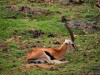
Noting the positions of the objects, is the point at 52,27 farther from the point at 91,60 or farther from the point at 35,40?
the point at 91,60

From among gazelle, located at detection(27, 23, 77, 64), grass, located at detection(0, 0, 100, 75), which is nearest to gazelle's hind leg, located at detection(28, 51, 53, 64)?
gazelle, located at detection(27, 23, 77, 64)

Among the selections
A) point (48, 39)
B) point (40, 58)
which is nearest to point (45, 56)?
point (40, 58)

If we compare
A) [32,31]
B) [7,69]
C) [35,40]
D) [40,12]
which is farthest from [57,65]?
[40,12]

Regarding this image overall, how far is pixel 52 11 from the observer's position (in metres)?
20.4

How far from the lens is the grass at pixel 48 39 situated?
11727mm

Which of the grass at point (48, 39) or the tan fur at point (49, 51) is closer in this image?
the grass at point (48, 39)

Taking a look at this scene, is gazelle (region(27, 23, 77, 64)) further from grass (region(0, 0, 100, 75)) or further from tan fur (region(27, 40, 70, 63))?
grass (region(0, 0, 100, 75))

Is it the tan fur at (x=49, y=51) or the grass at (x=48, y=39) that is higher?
the tan fur at (x=49, y=51)

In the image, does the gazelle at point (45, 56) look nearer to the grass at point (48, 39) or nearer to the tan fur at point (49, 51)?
the tan fur at point (49, 51)

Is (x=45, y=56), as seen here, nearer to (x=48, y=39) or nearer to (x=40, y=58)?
(x=40, y=58)

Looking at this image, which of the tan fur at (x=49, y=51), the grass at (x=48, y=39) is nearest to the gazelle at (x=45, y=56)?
the tan fur at (x=49, y=51)

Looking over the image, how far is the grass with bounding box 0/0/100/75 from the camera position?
11.7 meters

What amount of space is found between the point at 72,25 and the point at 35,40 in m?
2.79

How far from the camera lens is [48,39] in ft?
51.8
